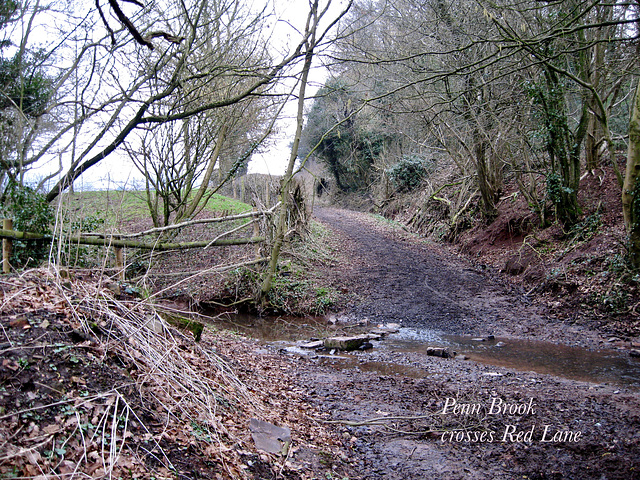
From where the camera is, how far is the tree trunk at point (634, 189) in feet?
23.8

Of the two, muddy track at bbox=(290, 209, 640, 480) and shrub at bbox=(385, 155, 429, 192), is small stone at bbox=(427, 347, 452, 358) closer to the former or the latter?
muddy track at bbox=(290, 209, 640, 480)

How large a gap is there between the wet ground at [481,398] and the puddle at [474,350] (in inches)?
1.0

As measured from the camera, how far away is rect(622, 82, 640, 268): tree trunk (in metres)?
7.25

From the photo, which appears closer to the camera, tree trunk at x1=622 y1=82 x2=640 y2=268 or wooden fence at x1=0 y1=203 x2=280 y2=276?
wooden fence at x1=0 y1=203 x2=280 y2=276

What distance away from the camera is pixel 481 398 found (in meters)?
4.28

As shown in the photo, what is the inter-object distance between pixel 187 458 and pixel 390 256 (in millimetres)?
10851

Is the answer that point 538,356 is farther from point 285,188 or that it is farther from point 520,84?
point 520,84

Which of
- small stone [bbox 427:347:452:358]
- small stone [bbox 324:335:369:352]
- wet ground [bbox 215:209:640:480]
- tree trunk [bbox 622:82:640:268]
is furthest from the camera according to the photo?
tree trunk [bbox 622:82:640:268]

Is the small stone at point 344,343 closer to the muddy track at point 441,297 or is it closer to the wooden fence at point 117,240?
the muddy track at point 441,297

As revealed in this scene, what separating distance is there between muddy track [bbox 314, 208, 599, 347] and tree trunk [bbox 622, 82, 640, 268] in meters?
1.79

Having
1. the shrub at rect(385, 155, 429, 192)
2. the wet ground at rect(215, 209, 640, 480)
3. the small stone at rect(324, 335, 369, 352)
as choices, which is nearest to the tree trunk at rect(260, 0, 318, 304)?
the wet ground at rect(215, 209, 640, 480)

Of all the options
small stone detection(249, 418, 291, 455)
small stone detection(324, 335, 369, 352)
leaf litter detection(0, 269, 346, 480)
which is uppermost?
leaf litter detection(0, 269, 346, 480)

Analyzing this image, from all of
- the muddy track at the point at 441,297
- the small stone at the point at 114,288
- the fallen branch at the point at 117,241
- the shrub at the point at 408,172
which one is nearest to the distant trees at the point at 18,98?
the fallen branch at the point at 117,241

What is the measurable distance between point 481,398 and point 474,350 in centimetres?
252
